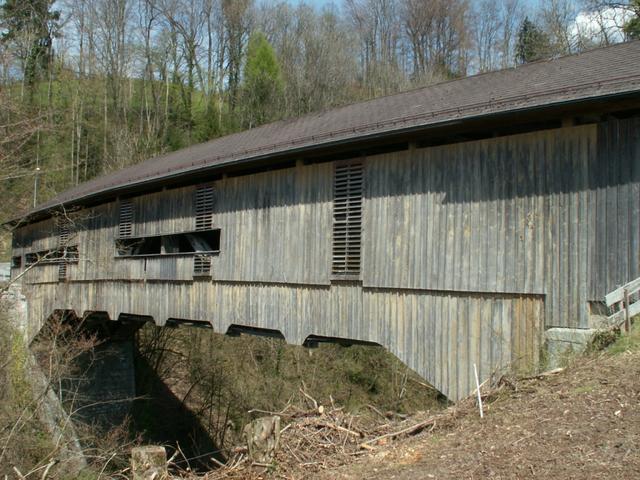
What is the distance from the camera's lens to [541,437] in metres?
5.34

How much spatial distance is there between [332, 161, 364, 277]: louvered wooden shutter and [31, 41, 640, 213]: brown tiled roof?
62 cm

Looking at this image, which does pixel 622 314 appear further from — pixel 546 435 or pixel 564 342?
pixel 546 435

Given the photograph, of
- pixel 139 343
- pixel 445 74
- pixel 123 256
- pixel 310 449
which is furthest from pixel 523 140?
pixel 445 74

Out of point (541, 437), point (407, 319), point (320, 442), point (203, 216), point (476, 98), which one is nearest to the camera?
point (541, 437)

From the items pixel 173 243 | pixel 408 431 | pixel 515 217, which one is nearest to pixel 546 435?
pixel 408 431

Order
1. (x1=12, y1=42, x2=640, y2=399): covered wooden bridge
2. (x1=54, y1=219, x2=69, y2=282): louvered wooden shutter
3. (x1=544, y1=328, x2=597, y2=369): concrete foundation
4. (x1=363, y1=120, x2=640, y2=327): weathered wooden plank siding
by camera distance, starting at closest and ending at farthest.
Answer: (x1=544, y1=328, x2=597, y2=369): concrete foundation, (x1=363, y1=120, x2=640, y2=327): weathered wooden plank siding, (x1=12, y1=42, x2=640, y2=399): covered wooden bridge, (x1=54, y1=219, x2=69, y2=282): louvered wooden shutter

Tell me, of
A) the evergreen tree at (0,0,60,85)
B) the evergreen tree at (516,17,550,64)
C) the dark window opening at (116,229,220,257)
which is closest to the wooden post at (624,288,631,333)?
the dark window opening at (116,229,220,257)

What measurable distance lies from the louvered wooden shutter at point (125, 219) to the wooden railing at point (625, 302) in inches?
440

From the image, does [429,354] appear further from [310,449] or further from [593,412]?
[593,412]

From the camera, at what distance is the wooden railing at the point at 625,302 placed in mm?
6336

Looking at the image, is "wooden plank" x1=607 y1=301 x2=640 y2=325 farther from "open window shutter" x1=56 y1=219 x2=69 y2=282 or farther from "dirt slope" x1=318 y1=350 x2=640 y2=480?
"open window shutter" x1=56 y1=219 x2=69 y2=282

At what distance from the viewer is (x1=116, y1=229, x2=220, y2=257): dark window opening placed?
44.6 feet

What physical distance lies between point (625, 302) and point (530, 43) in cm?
2806

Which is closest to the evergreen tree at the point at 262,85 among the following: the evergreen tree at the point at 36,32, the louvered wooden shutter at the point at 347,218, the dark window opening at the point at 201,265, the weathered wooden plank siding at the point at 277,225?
the evergreen tree at the point at 36,32
